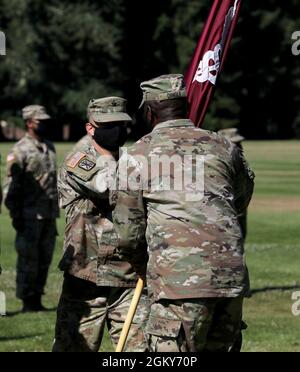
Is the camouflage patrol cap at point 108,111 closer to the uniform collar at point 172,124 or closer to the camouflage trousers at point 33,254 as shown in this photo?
the uniform collar at point 172,124

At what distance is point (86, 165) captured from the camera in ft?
24.5

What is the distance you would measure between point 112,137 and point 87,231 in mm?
682

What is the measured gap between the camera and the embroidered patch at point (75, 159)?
753 cm

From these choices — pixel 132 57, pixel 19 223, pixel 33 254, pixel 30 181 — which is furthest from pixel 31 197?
pixel 132 57

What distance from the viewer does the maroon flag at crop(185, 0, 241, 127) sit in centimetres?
777

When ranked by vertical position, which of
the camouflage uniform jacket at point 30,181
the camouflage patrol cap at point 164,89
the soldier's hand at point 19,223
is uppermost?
the camouflage patrol cap at point 164,89

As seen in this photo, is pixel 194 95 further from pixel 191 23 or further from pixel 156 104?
pixel 191 23

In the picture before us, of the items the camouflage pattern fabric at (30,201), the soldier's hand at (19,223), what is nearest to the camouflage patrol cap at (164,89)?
the camouflage pattern fabric at (30,201)

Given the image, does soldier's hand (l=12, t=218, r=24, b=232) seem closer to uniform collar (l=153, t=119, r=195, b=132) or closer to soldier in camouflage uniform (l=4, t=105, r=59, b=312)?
soldier in camouflage uniform (l=4, t=105, r=59, b=312)

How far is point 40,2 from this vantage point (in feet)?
208

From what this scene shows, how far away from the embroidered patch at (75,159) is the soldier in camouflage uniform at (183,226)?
1.26m

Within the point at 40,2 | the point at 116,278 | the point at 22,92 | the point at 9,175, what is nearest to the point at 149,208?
the point at 116,278

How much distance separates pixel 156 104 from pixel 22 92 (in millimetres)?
62686
